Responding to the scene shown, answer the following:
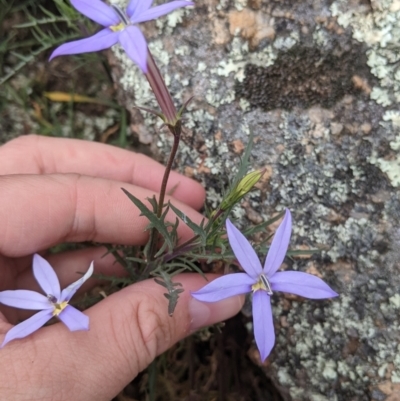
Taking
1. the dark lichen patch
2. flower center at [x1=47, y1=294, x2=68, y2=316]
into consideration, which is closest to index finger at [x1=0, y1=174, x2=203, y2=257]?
flower center at [x1=47, y1=294, x2=68, y2=316]

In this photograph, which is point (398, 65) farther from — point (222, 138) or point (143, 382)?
point (143, 382)

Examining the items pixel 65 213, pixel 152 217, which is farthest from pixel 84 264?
pixel 152 217

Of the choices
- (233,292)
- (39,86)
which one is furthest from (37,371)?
(39,86)

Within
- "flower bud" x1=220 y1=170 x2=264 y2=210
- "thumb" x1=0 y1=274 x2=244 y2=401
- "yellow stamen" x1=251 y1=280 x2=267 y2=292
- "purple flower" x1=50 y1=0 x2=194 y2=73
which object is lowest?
"thumb" x1=0 y1=274 x2=244 y2=401

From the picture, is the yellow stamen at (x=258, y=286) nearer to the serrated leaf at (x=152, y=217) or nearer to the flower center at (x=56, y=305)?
the serrated leaf at (x=152, y=217)

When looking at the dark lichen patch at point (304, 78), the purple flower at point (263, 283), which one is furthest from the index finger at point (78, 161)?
the purple flower at point (263, 283)

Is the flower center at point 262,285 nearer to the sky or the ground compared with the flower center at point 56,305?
nearer to the sky

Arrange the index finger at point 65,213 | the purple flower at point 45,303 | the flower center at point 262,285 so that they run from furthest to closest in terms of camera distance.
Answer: the index finger at point 65,213, the purple flower at point 45,303, the flower center at point 262,285

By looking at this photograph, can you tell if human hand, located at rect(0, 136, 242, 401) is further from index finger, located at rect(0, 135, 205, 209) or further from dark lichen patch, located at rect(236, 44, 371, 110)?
dark lichen patch, located at rect(236, 44, 371, 110)
